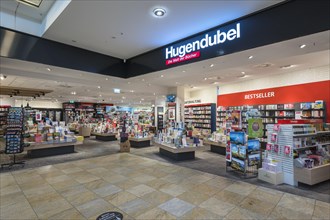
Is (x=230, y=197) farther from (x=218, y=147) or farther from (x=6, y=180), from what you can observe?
(x=6, y=180)

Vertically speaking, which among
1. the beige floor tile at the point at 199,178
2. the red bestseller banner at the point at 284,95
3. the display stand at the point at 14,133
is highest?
the red bestseller banner at the point at 284,95

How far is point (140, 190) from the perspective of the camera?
402 cm

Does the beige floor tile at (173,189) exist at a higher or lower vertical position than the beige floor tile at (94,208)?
lower

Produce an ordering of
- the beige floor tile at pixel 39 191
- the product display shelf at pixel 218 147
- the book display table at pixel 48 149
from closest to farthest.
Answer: the beige floor tile at pixel 39 191, the book display table at pixel 48 149, the product display shelf at pixel 218 147

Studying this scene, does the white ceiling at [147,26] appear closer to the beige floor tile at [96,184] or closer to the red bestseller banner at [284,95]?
the red bestseller banner at [284,95]

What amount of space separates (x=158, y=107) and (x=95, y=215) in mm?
11087

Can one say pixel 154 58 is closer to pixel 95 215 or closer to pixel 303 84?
pixel 95 215

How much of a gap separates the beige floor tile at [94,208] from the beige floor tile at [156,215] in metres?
0.65

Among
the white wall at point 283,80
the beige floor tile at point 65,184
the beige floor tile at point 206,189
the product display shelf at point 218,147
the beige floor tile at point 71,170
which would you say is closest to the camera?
the beige floor tile at point 206,189

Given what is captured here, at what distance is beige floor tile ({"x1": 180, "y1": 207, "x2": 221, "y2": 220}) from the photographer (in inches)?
116

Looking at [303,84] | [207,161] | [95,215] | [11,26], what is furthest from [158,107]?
[95,215]

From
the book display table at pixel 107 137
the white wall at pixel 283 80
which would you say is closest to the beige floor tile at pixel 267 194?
the white wall at pixel 283 80

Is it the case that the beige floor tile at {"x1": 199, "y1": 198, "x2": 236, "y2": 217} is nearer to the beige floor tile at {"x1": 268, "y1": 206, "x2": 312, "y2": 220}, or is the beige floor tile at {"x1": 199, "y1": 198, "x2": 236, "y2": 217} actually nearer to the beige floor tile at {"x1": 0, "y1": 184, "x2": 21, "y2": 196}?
the beige floor tile at {"x1": 268, "y1": 206, "x2": 312, "y2": 220}

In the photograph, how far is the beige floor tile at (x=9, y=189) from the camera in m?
3.93
